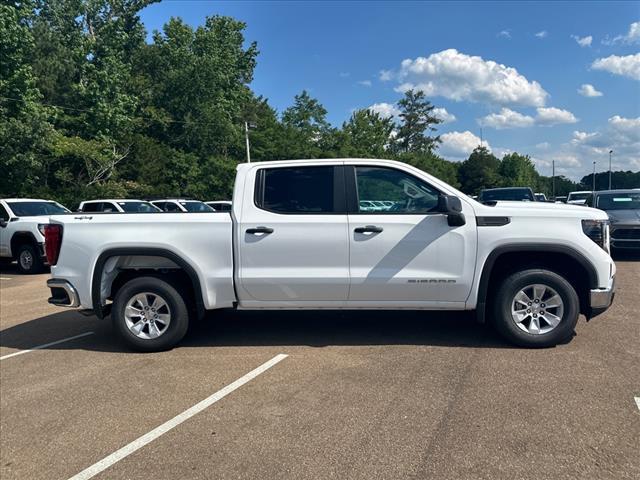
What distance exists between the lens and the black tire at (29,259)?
40.0 ft

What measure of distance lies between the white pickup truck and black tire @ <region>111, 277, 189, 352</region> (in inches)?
0.5

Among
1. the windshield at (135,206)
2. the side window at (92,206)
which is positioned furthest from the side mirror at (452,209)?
the side window at (92,206)

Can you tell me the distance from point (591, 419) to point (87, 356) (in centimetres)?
484

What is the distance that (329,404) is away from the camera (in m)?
3.91

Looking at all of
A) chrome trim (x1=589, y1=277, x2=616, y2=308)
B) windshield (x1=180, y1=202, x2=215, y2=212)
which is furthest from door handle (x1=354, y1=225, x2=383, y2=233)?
windshield (x1=180, y1=202, x2=215, y2=212)

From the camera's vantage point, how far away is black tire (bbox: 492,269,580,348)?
4922 mm

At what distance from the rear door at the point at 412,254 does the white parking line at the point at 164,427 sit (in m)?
1.33

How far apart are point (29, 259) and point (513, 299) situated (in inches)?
464

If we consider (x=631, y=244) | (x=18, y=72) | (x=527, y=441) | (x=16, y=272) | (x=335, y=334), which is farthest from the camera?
(x=18, y=72)

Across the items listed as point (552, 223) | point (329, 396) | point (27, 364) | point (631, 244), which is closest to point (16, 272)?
point (27, 364)

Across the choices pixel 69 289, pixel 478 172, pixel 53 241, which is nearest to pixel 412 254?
pixel 69 289

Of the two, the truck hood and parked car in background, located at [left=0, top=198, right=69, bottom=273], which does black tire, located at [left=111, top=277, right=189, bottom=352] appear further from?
parked car in background, located at [left=0, top=198, right=69, bottom=273]

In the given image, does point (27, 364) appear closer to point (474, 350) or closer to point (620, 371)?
point (474, 350)

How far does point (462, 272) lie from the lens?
4.98 m
